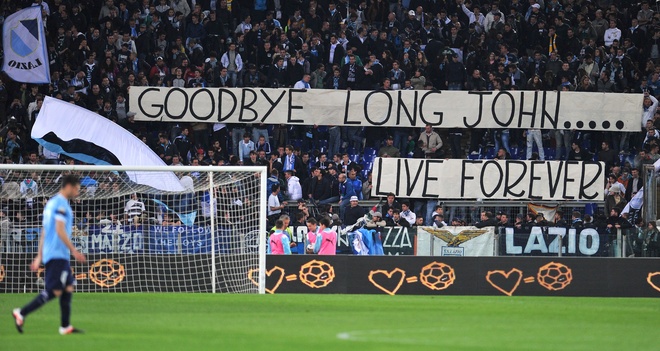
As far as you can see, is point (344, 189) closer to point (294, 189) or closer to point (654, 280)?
point (294, 189)

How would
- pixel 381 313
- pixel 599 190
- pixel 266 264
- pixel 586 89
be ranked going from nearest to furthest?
pixel 381 313, pixel 266 264, pixel 599 190, pixel 586 89

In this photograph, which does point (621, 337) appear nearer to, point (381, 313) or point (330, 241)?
point (381, 313)

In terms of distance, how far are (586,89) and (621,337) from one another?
18236 mm

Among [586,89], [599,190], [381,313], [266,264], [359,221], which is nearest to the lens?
[381,313]

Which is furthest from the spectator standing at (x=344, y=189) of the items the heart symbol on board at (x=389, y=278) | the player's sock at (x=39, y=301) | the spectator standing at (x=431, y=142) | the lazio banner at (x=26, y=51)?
the player's sock at (x=39, y=301)

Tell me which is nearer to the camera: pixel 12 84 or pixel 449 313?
pixel 449 313

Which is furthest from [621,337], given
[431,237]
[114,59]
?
[114,59]

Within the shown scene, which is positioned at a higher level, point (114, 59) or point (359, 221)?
point (114, 59)

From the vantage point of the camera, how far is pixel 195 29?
32875mm

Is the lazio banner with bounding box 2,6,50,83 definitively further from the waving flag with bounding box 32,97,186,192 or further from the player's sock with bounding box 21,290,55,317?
the player's sock with bounding box 21,290,55,317

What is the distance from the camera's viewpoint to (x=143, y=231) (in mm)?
22172

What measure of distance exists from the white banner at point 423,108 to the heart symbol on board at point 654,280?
767cm

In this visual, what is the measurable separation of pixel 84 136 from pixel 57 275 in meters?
15.4

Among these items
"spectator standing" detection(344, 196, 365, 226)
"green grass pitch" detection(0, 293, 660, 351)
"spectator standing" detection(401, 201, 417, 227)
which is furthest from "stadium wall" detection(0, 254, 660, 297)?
"spectator standing" detection(401, 201, 417, 227)
